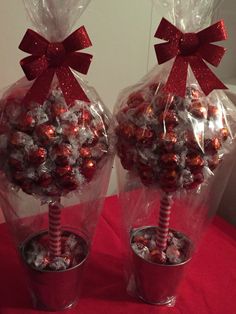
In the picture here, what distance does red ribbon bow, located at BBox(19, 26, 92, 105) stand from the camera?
2.29 ft

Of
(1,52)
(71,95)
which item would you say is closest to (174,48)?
(71,95)

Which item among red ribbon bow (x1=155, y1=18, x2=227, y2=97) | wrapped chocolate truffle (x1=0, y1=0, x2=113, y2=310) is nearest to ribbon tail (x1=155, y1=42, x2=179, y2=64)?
red ribbon bow (x1=155, y1=18, x2=227, y2=97)

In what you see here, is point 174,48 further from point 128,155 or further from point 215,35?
point 128,155

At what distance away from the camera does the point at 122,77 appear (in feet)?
4.19

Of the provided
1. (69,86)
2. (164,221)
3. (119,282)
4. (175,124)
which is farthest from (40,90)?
(119,282)

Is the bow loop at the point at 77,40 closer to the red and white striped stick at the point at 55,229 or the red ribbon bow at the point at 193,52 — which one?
the red ribbon bow at the point at 193,52

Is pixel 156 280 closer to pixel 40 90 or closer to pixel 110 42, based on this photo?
pixel 40 90

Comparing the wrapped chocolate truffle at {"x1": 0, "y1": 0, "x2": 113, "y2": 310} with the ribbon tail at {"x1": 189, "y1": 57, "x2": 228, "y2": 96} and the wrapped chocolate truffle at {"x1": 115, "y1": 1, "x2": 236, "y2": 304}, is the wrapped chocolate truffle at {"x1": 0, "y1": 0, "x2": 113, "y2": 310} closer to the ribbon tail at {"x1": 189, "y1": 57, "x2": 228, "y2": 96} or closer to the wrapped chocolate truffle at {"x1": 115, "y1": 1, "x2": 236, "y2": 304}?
the wrapped chocolate truffle at {"x1": 115, "y1": 1, "x2": 236, "y2": 304}

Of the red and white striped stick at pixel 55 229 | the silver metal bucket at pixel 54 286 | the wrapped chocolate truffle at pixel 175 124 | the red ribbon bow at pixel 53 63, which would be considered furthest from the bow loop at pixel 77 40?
the silver metal bucket at pixel 54 286

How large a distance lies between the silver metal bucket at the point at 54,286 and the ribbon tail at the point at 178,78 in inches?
15.7

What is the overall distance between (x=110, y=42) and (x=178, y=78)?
0.52 metres

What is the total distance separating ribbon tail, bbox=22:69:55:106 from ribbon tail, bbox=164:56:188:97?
217mm

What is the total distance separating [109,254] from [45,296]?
0.24 meters

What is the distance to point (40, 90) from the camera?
70 centimetres
